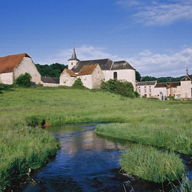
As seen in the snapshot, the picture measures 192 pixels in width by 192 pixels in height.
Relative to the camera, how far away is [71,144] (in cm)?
1366

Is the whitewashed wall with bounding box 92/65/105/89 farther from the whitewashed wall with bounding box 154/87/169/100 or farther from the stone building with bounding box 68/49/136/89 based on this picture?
the whitewashed wall with bounding box 154/87/169/100

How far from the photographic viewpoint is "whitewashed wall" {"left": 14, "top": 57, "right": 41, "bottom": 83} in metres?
52.4

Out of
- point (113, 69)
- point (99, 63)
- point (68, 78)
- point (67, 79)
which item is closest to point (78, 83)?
point (68, 78)

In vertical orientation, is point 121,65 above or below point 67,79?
above

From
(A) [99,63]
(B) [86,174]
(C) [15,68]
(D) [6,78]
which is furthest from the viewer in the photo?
(A) [99,63]

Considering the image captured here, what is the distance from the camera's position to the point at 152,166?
7.95 meters

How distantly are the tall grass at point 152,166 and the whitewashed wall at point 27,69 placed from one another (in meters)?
48.1

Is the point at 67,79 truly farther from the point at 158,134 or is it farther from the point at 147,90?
the point at 158,134

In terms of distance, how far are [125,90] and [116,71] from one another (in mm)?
9957

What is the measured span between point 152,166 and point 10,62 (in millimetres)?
53734

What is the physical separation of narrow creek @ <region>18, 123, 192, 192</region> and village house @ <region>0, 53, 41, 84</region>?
43173mm

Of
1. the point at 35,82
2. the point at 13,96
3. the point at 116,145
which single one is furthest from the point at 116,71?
the point at 116,145

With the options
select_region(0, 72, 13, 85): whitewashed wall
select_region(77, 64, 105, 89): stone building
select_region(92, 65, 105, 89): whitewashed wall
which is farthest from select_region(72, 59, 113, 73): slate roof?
select_region(0, 72, 13, 85): whitewashed wall

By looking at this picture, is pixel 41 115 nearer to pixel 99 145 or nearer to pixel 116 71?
pixel 99 145
